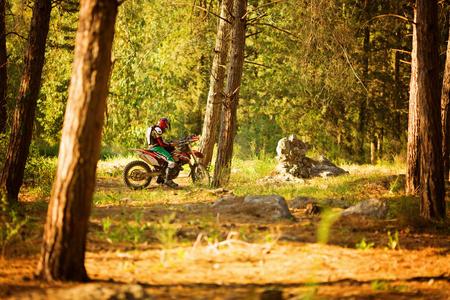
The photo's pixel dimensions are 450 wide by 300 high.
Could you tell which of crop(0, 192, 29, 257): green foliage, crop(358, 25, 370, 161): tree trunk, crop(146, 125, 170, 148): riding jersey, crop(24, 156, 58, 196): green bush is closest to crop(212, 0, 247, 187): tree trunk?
crop(146, 125, 170, 148): riding jersey

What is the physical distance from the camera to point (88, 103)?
11.6 feet

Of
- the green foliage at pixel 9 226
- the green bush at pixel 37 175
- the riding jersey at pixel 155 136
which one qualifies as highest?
the riding jersey at pixel 155 136

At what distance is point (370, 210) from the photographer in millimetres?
6648

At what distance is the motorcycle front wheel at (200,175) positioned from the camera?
1088cm

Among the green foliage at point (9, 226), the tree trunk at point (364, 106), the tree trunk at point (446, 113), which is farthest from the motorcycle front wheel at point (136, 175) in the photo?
the tree trunk at point (364, 106)

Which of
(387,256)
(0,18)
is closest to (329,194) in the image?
(387,256)

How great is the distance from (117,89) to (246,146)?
11922mm

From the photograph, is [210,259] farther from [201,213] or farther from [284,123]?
[284,123]

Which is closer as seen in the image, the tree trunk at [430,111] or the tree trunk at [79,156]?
the tree trunk at [79,156]

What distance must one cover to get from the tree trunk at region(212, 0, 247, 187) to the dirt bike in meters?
0.60

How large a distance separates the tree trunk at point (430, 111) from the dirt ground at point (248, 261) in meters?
0.75

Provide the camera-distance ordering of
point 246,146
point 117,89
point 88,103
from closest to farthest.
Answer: point 88,103 < point 117,89 < point 246,146

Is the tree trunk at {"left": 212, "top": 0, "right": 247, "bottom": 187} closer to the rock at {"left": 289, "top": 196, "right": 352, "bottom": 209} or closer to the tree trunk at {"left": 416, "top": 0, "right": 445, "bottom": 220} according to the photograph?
the rock at {"left": 289, "top": 196, "right": 352, "bottom": 209}

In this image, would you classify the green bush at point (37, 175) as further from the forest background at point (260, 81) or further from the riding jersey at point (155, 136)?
the forest background at point (260, 81)
